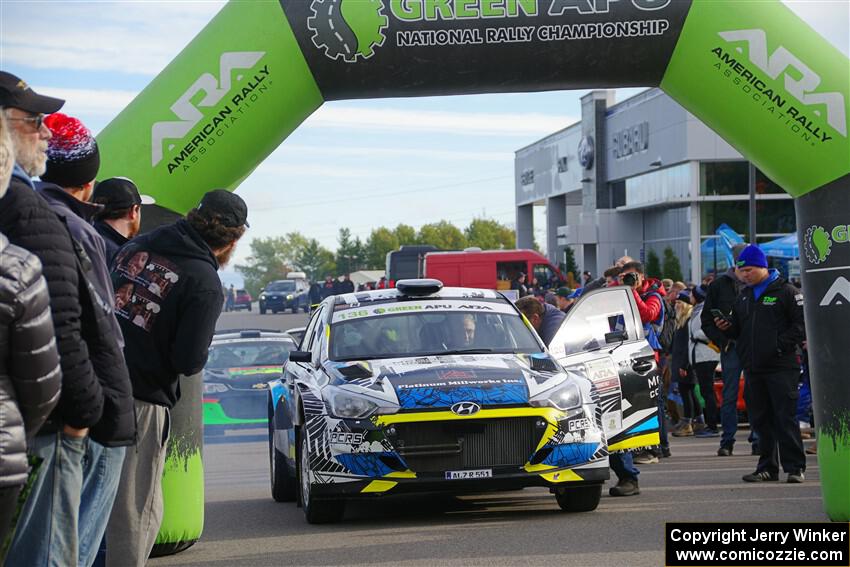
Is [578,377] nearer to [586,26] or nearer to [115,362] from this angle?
[586,26]

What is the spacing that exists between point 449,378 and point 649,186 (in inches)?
1859

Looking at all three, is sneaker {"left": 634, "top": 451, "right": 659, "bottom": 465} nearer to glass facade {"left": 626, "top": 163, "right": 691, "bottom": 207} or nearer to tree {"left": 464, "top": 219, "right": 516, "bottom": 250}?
glass facade {"left": 626, "top": 163, "right": 691, "bottom": 207}

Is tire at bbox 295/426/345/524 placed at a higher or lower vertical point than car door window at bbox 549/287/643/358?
lower

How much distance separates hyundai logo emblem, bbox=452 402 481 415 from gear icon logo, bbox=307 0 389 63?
236cm

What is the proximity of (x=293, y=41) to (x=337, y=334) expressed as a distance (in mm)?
2583

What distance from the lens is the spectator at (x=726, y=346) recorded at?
12.9 m

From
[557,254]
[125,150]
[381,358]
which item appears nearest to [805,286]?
[381,358]

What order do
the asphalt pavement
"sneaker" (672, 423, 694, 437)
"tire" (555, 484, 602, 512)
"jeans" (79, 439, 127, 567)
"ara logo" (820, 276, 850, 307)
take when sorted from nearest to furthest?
"jeans" (79, 439, 127, 567), the asphalt pavement, "ara logo" (820, 276, 850, 307), "tire" (555, 484, 602, 512), "sneaker" (672, 423, 694, 437)

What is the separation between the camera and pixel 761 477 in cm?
1120

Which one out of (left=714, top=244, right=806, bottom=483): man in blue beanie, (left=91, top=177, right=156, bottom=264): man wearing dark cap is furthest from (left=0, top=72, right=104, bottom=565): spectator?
(left=714, top=244, right=806, bottom=483): man in blue beanie

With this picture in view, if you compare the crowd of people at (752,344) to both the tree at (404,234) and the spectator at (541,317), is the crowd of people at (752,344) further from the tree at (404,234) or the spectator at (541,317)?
the tree at (404,234)

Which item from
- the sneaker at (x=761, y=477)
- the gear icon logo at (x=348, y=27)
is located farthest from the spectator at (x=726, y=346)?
the gear icon logo at (x=348, y=27)

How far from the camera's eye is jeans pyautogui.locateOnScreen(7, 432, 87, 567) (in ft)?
13.8

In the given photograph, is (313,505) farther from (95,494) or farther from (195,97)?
(95,494)
